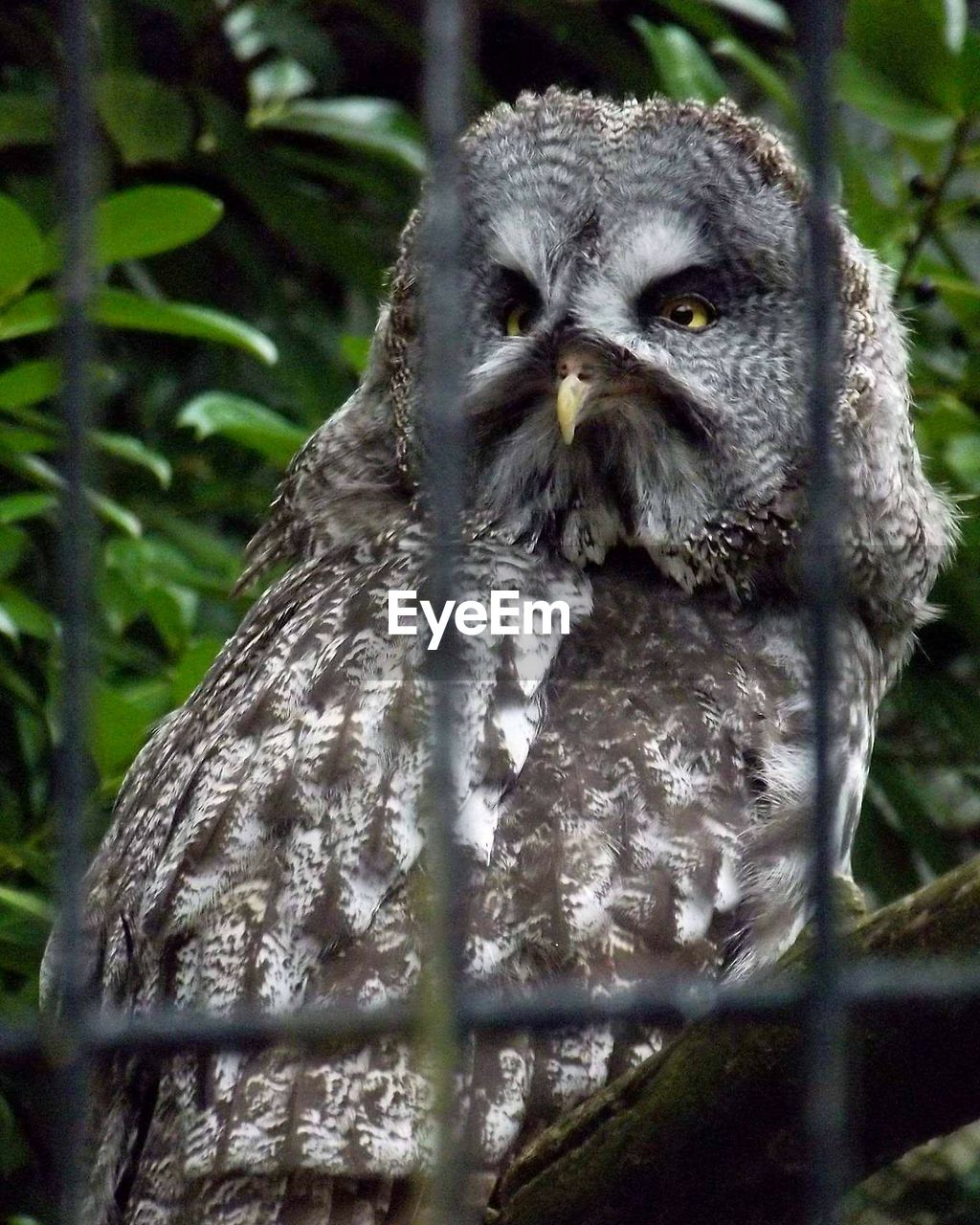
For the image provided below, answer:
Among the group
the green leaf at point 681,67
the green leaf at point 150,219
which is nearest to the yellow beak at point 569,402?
the green leaf at point 150,219

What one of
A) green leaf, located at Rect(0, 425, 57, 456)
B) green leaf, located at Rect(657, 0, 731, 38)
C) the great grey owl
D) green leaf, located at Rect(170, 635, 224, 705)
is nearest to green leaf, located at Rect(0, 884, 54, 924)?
the great grey owl

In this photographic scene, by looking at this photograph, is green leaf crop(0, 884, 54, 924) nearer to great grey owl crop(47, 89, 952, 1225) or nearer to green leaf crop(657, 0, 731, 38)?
great grey owl crop(47, 89, 952, 1225)

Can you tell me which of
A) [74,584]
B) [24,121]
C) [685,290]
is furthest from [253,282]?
[74,584]

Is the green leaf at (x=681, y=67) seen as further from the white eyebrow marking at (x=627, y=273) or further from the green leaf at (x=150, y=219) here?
the green leaf at (x=150, y=219)

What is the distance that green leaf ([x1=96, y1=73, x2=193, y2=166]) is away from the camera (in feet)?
9.18

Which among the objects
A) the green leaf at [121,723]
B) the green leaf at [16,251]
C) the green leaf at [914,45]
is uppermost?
the green leaf at [914,45]

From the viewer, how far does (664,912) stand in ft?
5.54

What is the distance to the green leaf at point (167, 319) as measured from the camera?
229cm

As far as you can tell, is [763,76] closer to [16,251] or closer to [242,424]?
[242,424]

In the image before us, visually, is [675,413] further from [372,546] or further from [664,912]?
[664,912]

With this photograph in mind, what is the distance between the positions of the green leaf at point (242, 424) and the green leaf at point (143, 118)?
1.73ft

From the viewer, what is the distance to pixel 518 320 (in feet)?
6.68

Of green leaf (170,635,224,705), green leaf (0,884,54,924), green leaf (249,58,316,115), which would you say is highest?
green leaf (249,58,316,115)

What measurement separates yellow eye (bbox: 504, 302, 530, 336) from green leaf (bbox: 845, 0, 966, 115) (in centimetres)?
80
